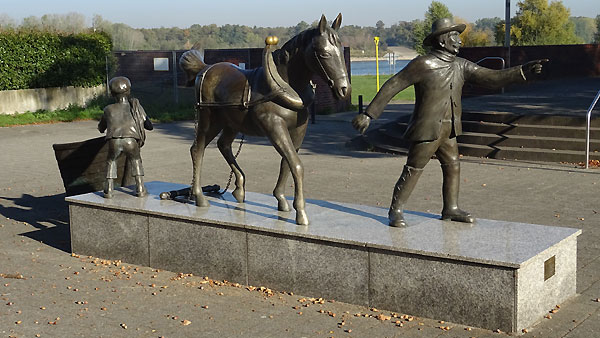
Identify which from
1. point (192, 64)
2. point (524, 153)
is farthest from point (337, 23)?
point (524, 153)

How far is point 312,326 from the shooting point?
6227 mm

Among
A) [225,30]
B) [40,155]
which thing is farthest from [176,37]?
[40,155]

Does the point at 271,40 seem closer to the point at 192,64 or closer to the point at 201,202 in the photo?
the point at 192,64

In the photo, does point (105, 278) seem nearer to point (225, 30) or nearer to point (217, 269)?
point (217, 269)

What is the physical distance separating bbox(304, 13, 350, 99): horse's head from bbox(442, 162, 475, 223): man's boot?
4.00 ft

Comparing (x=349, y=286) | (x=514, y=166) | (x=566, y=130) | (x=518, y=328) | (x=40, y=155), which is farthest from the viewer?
(x=40, y=155)

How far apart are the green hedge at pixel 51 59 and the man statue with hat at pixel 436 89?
2093 centimetres

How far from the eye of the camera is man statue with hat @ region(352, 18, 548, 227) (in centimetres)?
685

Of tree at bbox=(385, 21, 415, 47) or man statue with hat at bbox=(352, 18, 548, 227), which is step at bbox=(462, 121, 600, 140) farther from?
tree at bbox=(385, 21, 415, 47)

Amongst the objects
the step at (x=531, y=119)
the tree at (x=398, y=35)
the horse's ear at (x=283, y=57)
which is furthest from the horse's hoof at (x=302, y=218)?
the tree at (x=398, y=35)

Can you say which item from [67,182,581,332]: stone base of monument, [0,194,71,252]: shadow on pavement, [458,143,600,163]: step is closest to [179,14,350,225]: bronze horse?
[67,182,581,332]: stone base of monument

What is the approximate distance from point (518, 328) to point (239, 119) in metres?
3.38

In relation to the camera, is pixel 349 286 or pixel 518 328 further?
pixel 349 286

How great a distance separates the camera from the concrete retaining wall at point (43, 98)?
1004 inches
